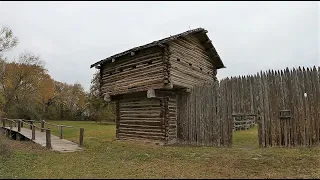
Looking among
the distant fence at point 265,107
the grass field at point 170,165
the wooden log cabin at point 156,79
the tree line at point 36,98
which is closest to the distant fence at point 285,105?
the distant fence at point 265,107

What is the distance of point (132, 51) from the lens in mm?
16344

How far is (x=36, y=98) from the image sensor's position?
4481 centimetres

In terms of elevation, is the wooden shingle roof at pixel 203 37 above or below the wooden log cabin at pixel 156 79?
above

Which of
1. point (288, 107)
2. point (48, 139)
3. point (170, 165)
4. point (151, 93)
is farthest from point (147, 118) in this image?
point (288, 107)

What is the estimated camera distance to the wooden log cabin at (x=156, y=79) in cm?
1527

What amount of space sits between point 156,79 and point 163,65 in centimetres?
91

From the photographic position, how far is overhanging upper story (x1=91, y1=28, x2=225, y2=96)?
594 inches

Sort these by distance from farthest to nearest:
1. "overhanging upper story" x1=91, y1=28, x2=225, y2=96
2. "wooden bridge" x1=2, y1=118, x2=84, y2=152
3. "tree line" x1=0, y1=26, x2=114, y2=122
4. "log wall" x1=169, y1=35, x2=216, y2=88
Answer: "tree line" x1=0, y1=26, x2=114, y2=122
"log wall" x1=169, y1=35, x2=216, y2=88
"overhanging upper story" x1=91, y1=28, x2=225, y2=96
"wooden bridge" x1=2, y1=118, x2=84, y2=152

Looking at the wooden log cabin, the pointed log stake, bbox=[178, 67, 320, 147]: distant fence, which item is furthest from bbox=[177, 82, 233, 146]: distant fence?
the pointed log stake

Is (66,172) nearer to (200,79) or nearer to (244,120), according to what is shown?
(200,79)

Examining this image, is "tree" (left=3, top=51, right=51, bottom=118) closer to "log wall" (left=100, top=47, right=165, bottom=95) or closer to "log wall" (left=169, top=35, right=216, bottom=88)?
"log wall" (left=100, top=47, right=165, bottom=95)

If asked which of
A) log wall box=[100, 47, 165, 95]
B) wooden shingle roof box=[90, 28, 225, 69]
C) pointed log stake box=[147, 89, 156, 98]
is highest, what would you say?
wooden shingle roof box=[90, 28, 225, 69]

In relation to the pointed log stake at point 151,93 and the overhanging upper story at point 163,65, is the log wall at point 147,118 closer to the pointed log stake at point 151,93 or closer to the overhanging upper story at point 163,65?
the pointed log stake at point 151,93

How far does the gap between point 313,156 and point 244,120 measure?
65.7 ft
